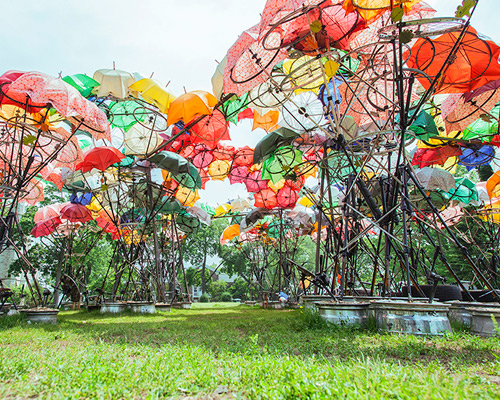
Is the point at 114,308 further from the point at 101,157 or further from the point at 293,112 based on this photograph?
the point at 293,112

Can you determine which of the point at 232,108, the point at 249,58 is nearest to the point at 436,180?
the point at 232,108

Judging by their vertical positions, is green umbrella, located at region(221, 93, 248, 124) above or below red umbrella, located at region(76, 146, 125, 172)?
above

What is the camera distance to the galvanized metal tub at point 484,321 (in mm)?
3373

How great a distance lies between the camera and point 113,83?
6.96 meters

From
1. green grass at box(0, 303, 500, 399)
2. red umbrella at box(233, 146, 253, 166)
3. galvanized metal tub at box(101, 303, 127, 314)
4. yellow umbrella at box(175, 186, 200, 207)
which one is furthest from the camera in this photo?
yellow umbrella at box(175, 186, 200, 207)

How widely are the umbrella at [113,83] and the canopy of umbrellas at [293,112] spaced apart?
3cm

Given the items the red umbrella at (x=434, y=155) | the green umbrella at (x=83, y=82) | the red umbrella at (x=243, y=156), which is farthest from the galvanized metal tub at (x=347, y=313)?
the green umbrella at (x=83, y=82)

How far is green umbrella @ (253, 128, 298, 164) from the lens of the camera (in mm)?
7293

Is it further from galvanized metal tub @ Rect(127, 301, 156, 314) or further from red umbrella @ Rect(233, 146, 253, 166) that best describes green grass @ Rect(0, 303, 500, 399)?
red umbrella @ Rect(233, 146, 253, 166)

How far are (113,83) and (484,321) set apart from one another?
7993mm

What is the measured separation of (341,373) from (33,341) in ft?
12.8

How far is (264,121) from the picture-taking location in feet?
30.6

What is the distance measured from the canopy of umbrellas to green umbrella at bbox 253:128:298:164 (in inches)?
1.0

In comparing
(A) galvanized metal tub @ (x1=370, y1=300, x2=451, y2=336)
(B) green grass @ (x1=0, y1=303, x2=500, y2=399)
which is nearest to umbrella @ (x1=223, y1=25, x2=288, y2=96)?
(A) galvanized metal tub @ (x1=370, y1=300, x2=451, y2=336)
